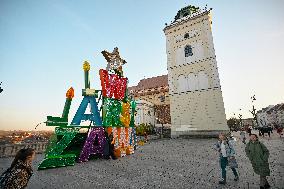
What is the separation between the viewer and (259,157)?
5230 millimetres

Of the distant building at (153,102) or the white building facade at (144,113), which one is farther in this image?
the distant building at (153,102)

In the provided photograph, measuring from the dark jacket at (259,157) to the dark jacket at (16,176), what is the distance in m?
5.57

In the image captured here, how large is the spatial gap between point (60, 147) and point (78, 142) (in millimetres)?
2068

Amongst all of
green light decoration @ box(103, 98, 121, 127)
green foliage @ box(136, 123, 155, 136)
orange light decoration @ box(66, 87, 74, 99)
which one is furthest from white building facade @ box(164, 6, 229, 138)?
orange light decoration @ box(66, 87, 74, 99)

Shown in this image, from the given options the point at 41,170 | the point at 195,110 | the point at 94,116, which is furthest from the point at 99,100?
the point at 195,110

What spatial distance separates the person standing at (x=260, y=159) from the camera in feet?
16.7

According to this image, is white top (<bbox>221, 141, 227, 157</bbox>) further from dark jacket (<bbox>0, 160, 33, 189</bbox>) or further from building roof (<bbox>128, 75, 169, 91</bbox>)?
building roof (<bbox>128, 75, 169, 91</bbox>)

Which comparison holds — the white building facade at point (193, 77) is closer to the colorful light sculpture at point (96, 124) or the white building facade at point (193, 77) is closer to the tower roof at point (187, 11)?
the tower roof at point (187, 11)

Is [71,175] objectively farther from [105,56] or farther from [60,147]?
[105,56]

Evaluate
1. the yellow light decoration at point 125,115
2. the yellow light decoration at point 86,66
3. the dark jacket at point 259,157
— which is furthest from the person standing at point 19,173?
the yellow light decoration at point 125,115

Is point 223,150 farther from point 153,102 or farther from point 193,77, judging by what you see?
point 153,102

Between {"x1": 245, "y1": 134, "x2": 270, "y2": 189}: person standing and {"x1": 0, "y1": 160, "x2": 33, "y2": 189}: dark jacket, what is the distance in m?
5.57

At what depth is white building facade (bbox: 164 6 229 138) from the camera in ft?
77.3

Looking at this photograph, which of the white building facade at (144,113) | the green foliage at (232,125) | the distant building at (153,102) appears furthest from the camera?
the green foliage at (232,125)
